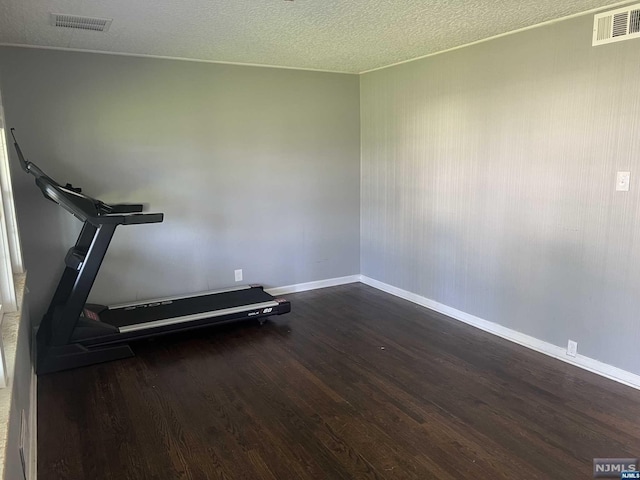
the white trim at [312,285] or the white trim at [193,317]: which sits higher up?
the white trim at [193,317]

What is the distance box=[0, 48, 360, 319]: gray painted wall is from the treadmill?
1.02 ft

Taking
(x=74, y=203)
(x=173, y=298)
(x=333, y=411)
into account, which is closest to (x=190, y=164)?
(x=173, y=298)

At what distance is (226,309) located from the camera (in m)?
3.89

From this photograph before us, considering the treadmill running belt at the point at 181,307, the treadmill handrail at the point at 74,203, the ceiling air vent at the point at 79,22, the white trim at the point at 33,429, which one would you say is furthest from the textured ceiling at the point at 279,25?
the white trim at the point at 33,429

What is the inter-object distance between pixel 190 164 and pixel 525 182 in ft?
9.36

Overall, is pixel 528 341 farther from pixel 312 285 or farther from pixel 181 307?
pixel 181 307

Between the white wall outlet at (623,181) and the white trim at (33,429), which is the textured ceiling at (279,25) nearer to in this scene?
the white wall outlet at (623,181)

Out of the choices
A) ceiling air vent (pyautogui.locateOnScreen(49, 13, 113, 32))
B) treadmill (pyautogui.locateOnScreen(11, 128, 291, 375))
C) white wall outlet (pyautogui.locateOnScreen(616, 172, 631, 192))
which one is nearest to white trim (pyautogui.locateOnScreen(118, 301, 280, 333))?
treadmill (pyautogui.locateOnScreen(11, 128, 291, 375))

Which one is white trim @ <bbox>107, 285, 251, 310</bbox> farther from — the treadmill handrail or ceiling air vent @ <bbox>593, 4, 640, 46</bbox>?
ceiling air vent @ <bbox>593, 4, 640, 46</bbox>

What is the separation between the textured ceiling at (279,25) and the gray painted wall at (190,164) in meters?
0.28

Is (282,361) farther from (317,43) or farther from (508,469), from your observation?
(317,43)

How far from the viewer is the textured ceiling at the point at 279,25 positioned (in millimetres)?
2660

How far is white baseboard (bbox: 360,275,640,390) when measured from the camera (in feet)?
9.59

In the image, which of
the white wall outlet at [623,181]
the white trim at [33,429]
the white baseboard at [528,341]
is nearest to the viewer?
the white trim at [33,429]
